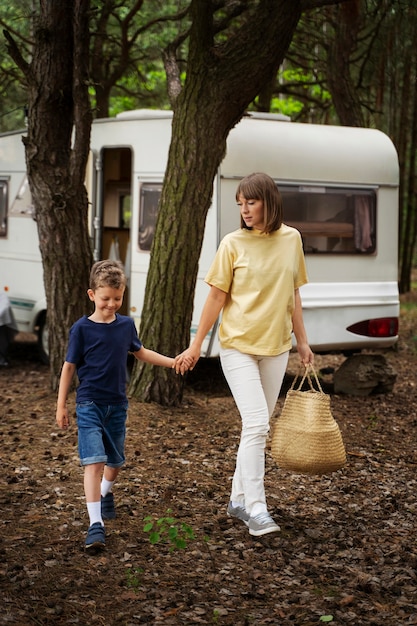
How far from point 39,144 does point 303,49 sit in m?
8.83

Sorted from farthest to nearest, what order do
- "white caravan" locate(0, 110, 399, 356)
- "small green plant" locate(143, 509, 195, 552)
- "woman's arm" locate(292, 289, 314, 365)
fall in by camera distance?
1. "white caravan" locate(0, 110, 399, 356)
2. "woman's arm" locate(292, 289, 314, 365)
3. "small green plant" locate(143, 509, 195, 552)

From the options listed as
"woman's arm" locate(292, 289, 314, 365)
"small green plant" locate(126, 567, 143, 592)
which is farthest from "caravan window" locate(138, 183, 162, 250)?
"small green plant" locate(126, 567, 143, 592)

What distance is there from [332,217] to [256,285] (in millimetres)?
5323

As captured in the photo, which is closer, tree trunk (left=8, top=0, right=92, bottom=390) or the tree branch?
the tree branch

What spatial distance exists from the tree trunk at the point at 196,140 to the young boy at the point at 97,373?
10.2 feet

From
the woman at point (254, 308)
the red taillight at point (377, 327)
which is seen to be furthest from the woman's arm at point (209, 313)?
the red taillight at point (377, 327)

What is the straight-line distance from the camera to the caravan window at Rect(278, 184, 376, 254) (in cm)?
1011

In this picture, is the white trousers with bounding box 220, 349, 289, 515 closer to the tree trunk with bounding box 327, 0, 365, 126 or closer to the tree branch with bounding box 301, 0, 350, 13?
the tree branch with bounding box 301, 0, 350, 13

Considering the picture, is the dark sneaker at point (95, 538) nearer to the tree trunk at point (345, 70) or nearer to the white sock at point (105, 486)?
the white sock at point (105, 486)

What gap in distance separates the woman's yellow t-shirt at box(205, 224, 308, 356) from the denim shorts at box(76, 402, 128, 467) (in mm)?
715

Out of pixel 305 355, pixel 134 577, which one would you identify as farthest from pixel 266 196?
pixel 134 577

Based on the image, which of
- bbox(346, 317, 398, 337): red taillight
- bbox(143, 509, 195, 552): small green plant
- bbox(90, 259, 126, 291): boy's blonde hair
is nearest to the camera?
bbox(90, 259, 126, 291): boy's blonde hair

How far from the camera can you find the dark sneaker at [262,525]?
5336mm

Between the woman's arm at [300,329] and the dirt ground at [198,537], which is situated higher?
the woman's arm at [300,329]
